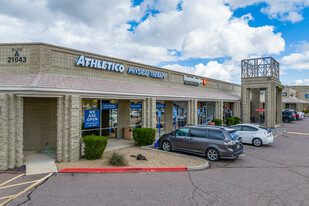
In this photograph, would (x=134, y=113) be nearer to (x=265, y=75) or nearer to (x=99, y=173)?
(x=99, y=173)

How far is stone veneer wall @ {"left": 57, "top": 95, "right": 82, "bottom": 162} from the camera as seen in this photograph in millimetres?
9016

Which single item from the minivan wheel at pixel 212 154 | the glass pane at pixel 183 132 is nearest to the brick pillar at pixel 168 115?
the glass pane at pixel 183 132

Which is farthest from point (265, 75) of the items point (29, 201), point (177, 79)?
point (29, 201)

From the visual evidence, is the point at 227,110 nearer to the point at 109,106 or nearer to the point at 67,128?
the point at 109,106

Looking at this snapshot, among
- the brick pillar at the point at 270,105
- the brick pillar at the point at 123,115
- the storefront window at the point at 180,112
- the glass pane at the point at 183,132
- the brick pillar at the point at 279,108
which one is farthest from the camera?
the brick pillar at the point at 279,108

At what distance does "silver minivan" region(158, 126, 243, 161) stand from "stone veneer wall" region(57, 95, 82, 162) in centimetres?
515

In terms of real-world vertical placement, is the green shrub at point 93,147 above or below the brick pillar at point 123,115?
below

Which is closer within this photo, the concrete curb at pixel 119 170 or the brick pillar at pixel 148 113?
the concrete curb at pixel 119 170

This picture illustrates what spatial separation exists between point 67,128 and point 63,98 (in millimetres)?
1442

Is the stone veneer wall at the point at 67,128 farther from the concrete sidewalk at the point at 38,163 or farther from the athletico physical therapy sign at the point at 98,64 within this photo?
the athletico physical therapy sign at the point at 98,64

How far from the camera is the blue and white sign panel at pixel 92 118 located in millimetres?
11883

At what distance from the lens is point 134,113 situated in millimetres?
15484

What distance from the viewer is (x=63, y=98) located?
29.9 feet

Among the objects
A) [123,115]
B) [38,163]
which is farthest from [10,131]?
[123,115]
